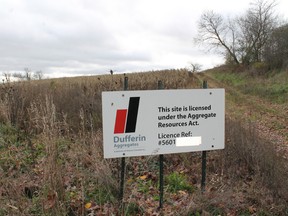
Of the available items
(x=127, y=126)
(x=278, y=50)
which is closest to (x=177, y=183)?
(x=127, y=126)

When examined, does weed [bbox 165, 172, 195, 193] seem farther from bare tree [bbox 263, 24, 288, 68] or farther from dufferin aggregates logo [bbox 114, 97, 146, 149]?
bare tree [bbox 263, 24, 288, 68]

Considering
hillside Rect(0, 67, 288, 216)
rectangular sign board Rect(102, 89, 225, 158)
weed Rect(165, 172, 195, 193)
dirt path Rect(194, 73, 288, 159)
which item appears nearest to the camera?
rectangular sign board Rect(102, 89, 225, 158)

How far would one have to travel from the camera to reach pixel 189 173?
485 cm

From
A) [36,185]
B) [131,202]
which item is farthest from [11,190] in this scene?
[131,202]

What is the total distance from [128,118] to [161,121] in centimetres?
41

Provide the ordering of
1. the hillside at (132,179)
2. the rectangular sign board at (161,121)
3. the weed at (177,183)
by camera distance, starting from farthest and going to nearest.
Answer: the weed at (177,183) → the hillside at (132,179) → the rectangular sign board at (161,121)

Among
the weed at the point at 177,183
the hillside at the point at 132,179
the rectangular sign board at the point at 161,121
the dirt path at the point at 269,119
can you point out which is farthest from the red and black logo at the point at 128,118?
the dirt path at the point at 269,119

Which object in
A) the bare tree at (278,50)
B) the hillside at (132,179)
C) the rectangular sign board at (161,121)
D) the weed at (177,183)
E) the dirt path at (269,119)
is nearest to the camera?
the rectangular sign board at (161,121)

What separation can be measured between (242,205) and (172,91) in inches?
72.8

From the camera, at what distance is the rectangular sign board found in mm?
3199

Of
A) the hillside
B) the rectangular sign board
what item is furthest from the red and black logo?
the hillside

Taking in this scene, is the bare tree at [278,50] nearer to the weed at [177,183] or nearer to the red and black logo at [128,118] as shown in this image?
the weed at [177,183]

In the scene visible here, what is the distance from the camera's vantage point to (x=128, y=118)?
3252 mm

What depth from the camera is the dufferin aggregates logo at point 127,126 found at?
10.5 feet
